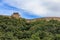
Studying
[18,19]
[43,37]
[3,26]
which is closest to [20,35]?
[43,37]

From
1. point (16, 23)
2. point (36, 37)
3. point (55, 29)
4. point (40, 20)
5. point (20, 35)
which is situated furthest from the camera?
point (40, 20)

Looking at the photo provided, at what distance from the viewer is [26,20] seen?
60062 mm

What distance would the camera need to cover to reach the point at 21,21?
188 ft

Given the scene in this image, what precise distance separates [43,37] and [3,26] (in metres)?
13.9

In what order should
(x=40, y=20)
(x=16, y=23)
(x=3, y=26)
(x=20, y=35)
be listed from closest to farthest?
(x=20, y=35) → (x=3, y=26) → (x=16, y=23) → (x=40, y=20)

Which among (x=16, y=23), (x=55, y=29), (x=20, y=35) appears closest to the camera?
(x=20, y=35)

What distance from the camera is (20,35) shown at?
4038 cm

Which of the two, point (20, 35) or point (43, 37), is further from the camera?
point (20, 35)

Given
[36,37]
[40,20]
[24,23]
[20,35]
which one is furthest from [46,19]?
[36,37]

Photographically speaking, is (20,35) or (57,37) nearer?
(57,37)

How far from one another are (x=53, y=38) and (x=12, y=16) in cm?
2555

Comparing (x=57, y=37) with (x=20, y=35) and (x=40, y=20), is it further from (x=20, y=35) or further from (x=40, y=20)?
(x=40, y=20)

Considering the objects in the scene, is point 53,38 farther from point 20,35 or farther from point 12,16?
point 12,16

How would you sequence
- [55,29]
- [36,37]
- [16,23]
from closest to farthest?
[36,37] → [55,29] → [16,23]
